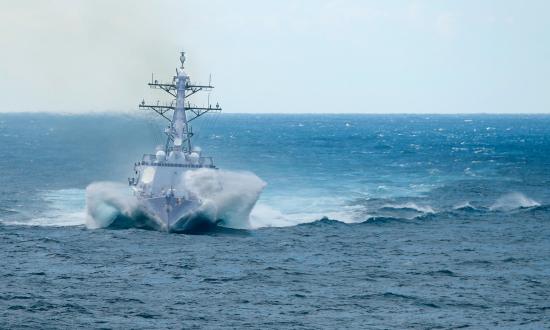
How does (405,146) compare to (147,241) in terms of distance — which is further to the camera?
(405,146)

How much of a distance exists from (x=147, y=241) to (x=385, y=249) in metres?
16.8

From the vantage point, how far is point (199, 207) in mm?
59375

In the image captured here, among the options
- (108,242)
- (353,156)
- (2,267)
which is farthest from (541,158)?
(2,267)

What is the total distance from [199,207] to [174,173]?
4499 millimetres

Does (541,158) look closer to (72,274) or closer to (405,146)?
(405,146)

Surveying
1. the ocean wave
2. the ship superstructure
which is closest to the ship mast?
the ship superstructure

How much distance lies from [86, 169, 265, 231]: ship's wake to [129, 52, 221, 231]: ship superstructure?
1.18 feet

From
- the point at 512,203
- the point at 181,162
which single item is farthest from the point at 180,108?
the point at 512,203

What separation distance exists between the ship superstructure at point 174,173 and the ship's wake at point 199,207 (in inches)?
14.2

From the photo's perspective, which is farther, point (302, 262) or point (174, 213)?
point (174, 213)

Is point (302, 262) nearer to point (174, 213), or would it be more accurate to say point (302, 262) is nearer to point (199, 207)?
point (199, 207)

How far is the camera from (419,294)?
4388 centimetres

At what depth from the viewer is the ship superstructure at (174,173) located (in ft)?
193

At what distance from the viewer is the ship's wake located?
198ft
